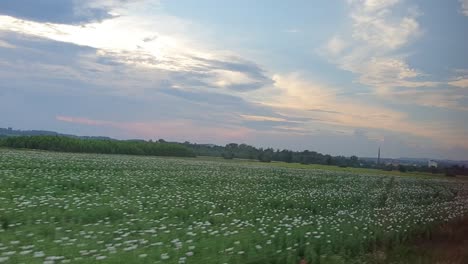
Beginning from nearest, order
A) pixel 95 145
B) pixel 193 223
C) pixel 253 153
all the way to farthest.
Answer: pixel 193 223 → pixel 253 153 → pixel 95 145

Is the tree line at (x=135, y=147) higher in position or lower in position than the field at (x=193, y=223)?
higher

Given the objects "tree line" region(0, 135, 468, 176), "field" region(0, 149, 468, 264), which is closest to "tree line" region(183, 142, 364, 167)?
"tree line" region(0, 135, 468, 176)

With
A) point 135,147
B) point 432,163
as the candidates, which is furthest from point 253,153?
point 432,163

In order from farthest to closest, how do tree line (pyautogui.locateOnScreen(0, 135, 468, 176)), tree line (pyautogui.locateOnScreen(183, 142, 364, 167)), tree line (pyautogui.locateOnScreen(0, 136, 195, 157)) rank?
tree line (pyautogui.locateOnScreen(0, 136, 195, 157)) < tree line (pyautogui.locateOnScreen(0, 135, 468, 176)) < tree line (pyautogui.locateOnScreen(183, 142, 364, 167))

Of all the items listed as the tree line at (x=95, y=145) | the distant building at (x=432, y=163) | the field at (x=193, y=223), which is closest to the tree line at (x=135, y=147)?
the tree line at (x=95, y=145)

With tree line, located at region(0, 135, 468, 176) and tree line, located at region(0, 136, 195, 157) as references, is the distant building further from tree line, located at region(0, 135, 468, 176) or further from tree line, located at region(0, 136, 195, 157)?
tree line, located at region(0, 136, 195, 157)

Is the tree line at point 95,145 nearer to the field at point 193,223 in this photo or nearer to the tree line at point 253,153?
the tree line at point 253,153

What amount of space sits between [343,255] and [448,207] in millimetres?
8249

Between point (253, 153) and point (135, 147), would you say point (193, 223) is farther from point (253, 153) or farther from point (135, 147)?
point (135, 147)

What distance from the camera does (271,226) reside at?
444 inches

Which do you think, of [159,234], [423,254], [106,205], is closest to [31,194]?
[106,205]

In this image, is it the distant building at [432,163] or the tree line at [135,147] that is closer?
the distant building at [432,163]

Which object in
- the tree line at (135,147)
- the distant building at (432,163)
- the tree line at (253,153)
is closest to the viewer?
the distant building at (432,163)

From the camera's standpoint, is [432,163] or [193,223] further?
[432,163]
